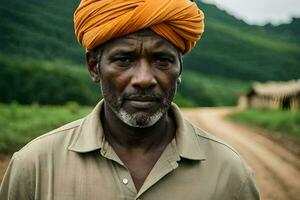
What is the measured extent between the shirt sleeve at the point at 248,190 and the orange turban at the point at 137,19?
2.51ft

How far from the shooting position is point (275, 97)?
3155cm

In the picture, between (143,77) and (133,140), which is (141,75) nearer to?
(143,77)

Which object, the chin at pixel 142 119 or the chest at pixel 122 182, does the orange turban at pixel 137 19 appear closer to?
the chin at pixel 142 119

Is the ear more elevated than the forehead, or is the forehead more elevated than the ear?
the forehead

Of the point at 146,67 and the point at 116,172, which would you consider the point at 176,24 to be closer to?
the point at 146,67

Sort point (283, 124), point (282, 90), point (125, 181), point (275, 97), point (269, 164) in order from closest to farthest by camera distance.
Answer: point (125, 181)
point (269, 164)
point (283, 124)
point (282, 90)
point (275, 97)

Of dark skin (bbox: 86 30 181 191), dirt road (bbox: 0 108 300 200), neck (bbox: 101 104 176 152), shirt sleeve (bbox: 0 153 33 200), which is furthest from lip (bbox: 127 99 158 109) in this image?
dirt road (bbox: 0 108 300 200)

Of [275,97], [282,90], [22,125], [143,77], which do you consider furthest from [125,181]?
[275,97]

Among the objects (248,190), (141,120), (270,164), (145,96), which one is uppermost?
(145,96)

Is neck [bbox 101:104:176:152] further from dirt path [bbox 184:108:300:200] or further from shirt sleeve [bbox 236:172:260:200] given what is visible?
dirt path [bbox 184:108:300:200]

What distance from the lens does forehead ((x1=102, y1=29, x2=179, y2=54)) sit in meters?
2.38

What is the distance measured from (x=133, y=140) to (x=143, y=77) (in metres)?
0.39

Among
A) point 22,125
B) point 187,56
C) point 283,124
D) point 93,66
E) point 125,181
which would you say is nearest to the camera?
point 125,181

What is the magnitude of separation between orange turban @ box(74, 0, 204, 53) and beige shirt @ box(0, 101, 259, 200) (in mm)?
483
